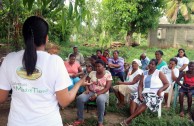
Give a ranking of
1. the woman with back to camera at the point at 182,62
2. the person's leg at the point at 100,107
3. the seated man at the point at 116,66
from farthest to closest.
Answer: the seated man at the point at 116,66 → the woman with back to camera at the point at 182,62 → the person's leg at the point at 100,107

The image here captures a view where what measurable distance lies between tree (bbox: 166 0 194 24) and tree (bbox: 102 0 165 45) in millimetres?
6062

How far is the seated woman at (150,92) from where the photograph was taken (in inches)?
202

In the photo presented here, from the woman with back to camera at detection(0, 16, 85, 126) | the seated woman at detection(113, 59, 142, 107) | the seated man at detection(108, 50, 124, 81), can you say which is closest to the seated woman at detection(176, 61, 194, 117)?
the seated woman at detection(113, 59, 142, 107)

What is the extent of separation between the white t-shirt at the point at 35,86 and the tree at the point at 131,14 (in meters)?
16.6

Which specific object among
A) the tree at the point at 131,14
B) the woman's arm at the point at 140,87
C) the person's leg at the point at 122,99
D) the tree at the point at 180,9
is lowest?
the person's leg at the point at 122,99

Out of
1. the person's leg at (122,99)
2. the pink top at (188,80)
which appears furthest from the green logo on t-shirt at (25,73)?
the pink top at (188,80)

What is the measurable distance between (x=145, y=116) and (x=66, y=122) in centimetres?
152

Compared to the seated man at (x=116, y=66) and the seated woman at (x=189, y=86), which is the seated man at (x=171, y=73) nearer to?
the seated woman at (x=189, y=86)

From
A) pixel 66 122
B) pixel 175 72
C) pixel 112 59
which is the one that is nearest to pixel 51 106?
pixel 66 122

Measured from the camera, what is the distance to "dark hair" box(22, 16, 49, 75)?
5.64 ft

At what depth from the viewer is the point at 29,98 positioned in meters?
1.76

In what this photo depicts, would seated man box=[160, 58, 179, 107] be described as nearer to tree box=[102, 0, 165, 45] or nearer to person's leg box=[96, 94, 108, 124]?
person's leg box=[96, 94, 108, 124]

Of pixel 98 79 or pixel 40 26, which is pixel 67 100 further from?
pixel 98 79

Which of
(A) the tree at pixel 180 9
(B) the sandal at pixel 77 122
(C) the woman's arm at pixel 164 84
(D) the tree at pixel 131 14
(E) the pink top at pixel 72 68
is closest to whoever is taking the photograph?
(B) the sandal at pixel 77 122
